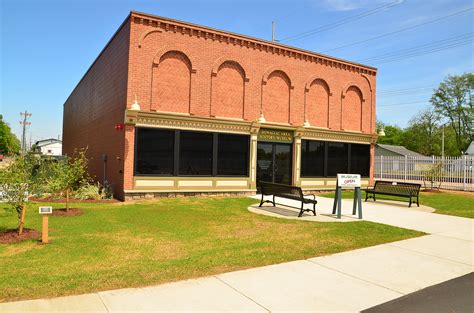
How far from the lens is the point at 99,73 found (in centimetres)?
2058

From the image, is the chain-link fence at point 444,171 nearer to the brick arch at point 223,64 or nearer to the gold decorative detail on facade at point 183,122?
the gold decorative detail on facade at point 183,122

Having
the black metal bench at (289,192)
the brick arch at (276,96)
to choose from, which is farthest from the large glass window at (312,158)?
the black metal bench at (289,192)

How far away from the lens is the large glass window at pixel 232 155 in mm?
16438

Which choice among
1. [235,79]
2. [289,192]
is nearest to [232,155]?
[235,79]

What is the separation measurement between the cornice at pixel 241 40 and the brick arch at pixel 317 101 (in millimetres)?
1172

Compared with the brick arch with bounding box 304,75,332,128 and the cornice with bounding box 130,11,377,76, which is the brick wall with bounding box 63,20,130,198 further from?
the brick arch with bounding box 304,75,332,128

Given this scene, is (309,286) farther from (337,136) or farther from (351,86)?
(351,86)

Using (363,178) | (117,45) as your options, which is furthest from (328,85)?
(117,45)

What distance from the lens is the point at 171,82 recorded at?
15.5 meters

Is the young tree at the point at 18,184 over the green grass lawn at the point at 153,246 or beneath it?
over

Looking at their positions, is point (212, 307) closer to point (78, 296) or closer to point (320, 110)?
point (78, 296)

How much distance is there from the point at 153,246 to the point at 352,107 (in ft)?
56.4

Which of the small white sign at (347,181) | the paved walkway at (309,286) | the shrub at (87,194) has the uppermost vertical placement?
the small white sign at (347,181)

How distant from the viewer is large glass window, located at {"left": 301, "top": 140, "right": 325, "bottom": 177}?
19234 mm
